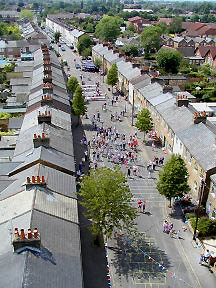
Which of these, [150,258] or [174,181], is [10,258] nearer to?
[150,258]

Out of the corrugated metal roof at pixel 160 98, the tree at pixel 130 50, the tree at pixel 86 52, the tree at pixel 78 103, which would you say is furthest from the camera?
the tree at pixel 130 50

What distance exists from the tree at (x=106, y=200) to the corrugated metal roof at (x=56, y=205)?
1.69 metres

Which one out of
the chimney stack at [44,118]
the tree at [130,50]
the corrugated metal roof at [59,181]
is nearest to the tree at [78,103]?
the chimney stack at [44,118]

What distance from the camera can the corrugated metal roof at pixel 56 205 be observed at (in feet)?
75.8

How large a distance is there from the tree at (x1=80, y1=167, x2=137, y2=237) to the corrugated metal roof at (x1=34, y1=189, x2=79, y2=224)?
66.7 inches

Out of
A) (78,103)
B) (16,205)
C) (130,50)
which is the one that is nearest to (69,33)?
(130,50)

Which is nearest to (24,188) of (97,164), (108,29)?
(97,164)

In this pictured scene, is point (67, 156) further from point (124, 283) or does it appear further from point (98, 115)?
point (98, 115)

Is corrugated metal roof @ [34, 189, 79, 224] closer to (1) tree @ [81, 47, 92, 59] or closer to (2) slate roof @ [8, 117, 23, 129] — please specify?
(2) slate roof @ [8, 117, 23, 129]

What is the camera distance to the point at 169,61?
89438 millimetres

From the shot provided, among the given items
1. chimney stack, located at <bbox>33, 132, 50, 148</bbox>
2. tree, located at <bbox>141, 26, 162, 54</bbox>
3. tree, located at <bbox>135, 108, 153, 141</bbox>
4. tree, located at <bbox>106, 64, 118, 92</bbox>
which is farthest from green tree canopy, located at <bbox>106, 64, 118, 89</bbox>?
tree, located at <bbox>141, 26, 162, 54</bbox>

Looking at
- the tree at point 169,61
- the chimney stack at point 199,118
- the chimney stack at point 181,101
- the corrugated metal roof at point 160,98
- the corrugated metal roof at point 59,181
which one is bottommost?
the corrugated metal roof at point 59,181

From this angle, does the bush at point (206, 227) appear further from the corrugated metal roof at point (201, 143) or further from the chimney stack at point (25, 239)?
the chimney stack at point (25, 239)

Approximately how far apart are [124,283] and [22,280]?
953 centimetres
